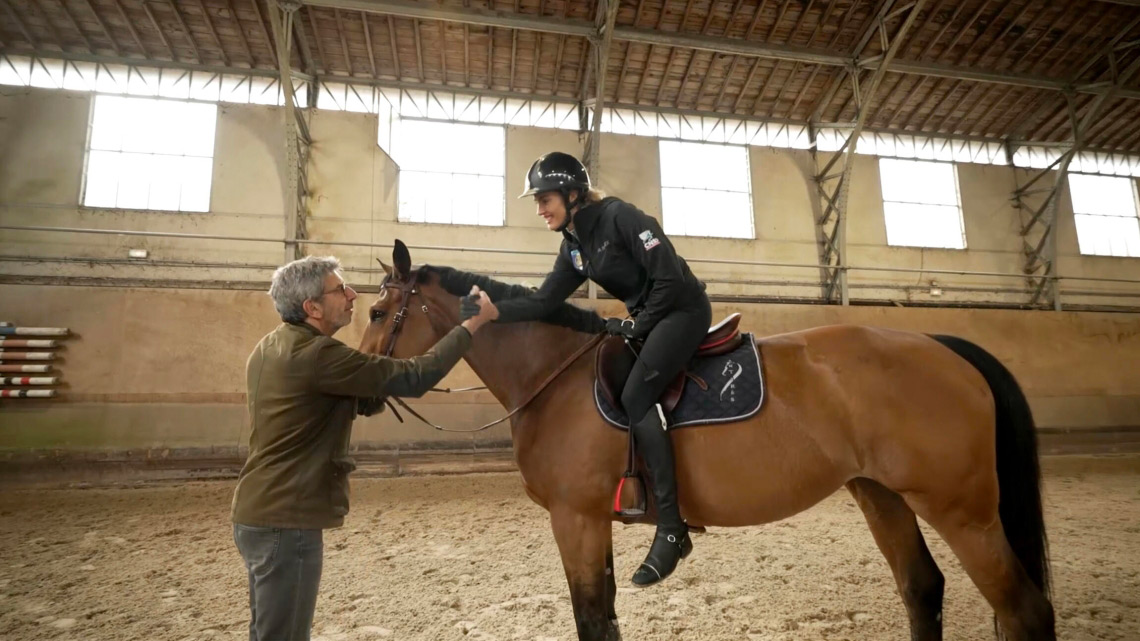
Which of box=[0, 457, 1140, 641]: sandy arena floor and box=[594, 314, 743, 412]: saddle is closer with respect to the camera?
box=[594, 314, 743, 412]: saddle

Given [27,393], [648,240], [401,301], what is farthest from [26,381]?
[648,240]

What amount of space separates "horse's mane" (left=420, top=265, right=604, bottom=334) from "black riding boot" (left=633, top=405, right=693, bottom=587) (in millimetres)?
545

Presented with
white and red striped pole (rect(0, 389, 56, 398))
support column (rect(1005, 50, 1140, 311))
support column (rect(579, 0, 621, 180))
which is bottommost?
white and red striped pole (rect(0, 389, 56, 398))

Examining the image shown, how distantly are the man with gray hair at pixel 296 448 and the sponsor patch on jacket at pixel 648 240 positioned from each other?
37.9 inches

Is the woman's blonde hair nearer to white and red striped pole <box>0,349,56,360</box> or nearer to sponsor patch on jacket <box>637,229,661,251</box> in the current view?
sponsor patch on jacket <box>637,229,661,251</box>

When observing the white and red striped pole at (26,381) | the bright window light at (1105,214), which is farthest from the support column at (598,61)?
the bright window light at (1105,214)

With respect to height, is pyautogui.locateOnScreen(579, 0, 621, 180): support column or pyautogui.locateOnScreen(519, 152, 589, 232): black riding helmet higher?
pyautogui.locateOnScreen(579, 0, 621, 180): support column

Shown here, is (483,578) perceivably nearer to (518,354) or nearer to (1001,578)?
(518,354)

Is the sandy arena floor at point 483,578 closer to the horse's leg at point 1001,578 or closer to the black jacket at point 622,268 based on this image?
the horse's leg at point 1001,578

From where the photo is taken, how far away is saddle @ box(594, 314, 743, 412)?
210cm

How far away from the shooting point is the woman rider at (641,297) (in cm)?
197

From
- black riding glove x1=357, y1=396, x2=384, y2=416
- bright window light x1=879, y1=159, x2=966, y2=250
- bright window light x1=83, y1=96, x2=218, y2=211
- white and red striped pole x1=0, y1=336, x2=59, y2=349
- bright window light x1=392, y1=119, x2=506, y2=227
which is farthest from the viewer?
bright window light x1=879, y1=159, x2=966, y2=250

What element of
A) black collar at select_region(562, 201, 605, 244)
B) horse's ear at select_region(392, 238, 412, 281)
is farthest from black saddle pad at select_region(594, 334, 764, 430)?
horse's ear at select_region(392, 238, 412, 281)

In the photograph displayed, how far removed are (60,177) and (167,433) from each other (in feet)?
15.5
